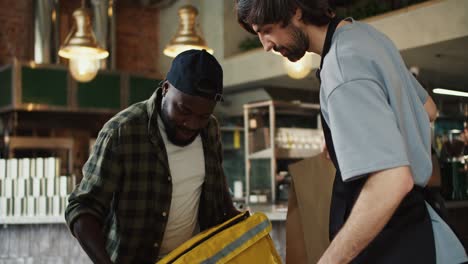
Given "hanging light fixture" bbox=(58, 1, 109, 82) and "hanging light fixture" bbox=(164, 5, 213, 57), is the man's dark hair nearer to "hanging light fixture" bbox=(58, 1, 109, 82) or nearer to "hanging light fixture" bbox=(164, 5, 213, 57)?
"hanging light fixture" bbox=(164, 5, 213, 57)

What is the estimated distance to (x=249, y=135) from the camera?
6.99 m

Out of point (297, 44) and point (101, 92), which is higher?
point (297, 44)

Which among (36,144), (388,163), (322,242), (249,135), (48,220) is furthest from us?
(36,144)

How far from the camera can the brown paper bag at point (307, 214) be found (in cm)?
168

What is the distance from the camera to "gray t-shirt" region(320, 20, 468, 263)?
1.03 m

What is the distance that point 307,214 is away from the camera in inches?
67.2

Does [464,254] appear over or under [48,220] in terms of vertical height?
over

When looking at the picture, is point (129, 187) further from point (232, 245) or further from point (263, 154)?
point (263, 154)

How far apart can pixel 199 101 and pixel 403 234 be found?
2.65 ft

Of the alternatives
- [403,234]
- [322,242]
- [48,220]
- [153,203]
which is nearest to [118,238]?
[153,203]

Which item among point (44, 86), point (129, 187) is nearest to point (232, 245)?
point (129, 187)

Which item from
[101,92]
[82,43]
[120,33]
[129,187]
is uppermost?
[120,33]

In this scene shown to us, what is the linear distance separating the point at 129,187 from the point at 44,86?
6508mm

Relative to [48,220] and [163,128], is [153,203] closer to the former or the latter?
[163,128]
